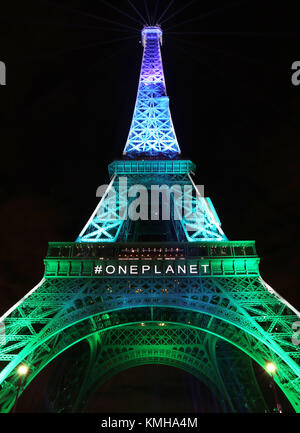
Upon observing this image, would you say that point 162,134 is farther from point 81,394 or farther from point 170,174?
point 81,394

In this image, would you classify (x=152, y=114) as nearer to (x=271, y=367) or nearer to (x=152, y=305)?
(x=152, y=305)

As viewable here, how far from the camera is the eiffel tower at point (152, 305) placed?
75.8 feet

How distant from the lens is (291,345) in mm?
21484

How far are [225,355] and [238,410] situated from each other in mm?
5196

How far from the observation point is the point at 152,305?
25.4 meters

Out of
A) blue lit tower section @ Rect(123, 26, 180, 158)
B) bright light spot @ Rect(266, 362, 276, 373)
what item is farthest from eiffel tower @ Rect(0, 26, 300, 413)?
bright light spot @ Rect(266, 362, 276, 373)

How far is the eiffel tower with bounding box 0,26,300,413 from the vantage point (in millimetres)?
23094

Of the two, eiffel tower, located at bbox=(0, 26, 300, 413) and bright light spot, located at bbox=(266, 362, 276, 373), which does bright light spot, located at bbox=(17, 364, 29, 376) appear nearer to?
eiffel tower, located at bbox=(0, 26, 300, 413)

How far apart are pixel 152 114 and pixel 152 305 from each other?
28311 millimetres

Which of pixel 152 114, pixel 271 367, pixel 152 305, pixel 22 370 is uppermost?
pixel 152 114

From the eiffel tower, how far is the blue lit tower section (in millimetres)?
209

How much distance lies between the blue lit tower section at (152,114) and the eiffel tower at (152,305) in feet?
0.69

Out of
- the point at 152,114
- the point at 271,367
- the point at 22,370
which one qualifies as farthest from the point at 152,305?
the point at 152,114
